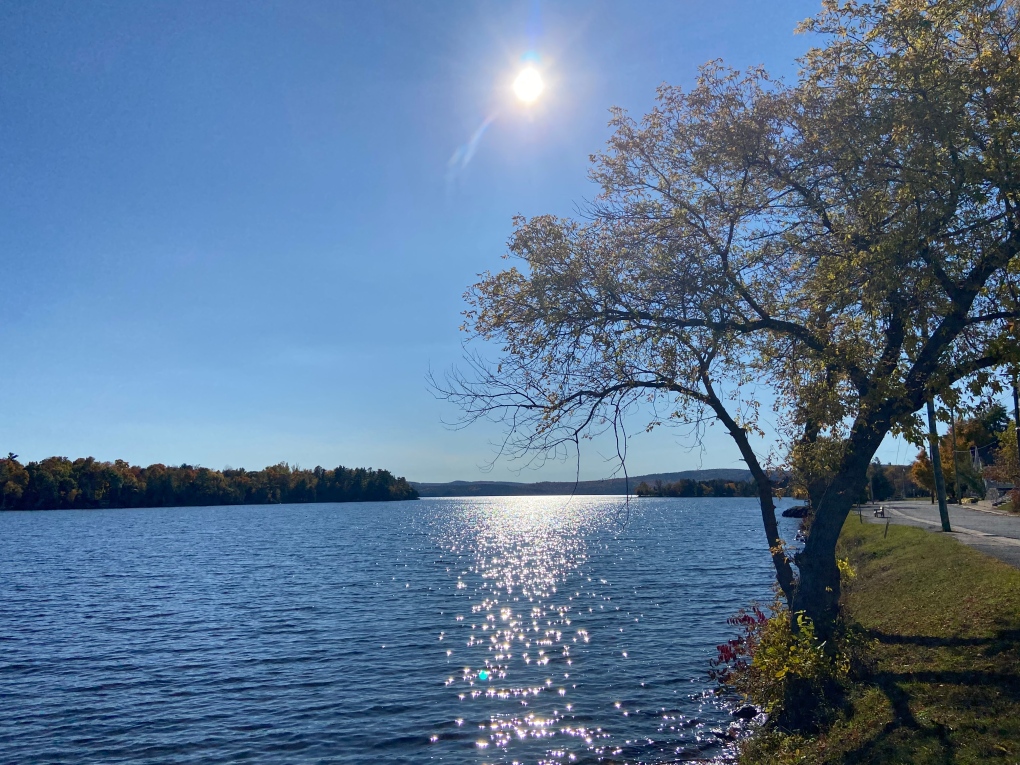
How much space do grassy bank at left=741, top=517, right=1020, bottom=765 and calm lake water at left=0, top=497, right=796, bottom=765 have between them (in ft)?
12.3

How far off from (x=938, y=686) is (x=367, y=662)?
658 inches

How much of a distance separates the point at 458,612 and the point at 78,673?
49.0ft

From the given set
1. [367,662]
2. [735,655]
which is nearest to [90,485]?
[367,662]

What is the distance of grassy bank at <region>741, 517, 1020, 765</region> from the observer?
10.1 meters

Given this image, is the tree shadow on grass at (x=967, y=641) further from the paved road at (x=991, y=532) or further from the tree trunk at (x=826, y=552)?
the paved road at (x=991, y=532)

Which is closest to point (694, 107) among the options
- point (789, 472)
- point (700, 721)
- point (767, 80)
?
point (767, 80)

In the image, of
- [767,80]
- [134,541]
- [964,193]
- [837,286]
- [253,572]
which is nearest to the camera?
[964,193]

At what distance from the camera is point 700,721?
1700cm

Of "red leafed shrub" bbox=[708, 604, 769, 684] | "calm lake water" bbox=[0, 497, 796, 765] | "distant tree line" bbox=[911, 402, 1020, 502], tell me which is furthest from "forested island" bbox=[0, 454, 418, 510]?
"red leafed shrub" bbox=[708, 604, 769, 684]

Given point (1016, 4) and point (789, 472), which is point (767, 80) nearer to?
point (1016, 4)

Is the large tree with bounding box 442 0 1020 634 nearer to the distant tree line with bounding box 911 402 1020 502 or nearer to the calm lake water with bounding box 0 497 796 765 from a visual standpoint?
the calm lake water with bounding box 0 497 796 765

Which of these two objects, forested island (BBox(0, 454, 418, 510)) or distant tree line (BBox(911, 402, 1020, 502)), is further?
forested island (BBox(0, 454, 418, 510))

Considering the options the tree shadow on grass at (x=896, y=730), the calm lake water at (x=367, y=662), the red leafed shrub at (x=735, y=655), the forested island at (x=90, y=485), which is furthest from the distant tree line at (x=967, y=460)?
the forested island at (x=90, y=485)

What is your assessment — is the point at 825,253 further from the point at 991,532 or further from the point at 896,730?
the point at 991,532
